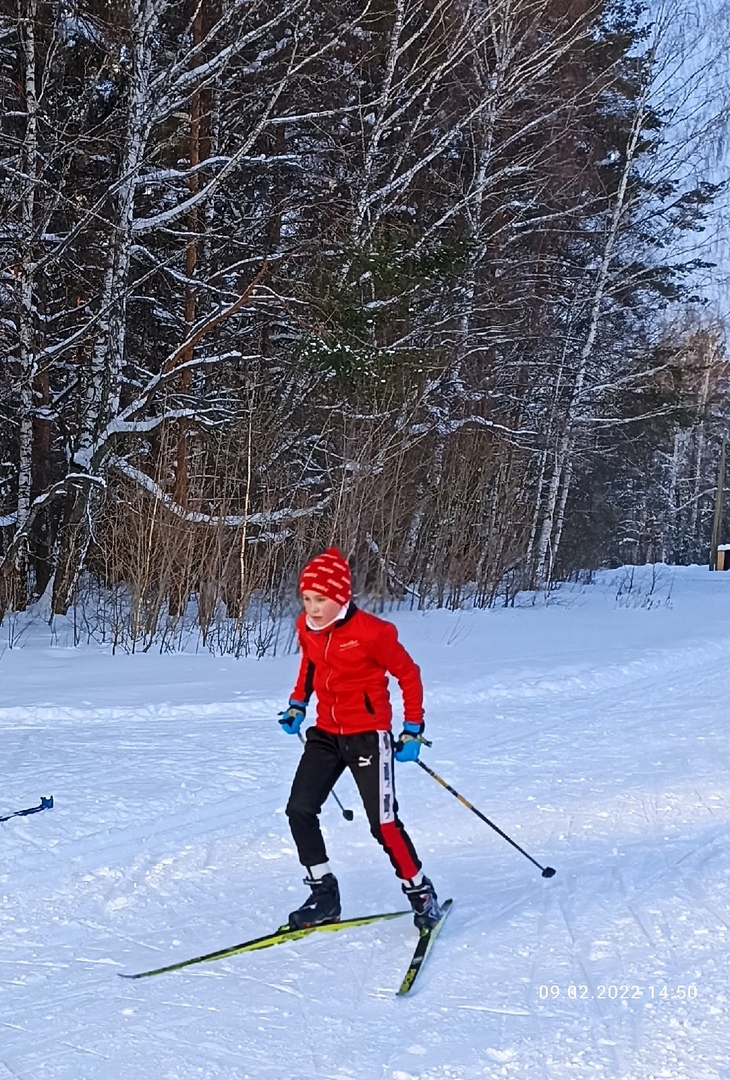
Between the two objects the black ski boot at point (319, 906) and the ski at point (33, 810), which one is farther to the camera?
the ski at point (33, 810)

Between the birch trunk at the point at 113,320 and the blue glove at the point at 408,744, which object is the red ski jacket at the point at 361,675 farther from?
the birch trunk at the point at 113,320

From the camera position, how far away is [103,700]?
841 centimetres

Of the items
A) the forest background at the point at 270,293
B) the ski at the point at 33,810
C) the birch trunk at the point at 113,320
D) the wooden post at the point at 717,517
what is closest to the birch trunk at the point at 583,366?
the forest background at the point at 270,293

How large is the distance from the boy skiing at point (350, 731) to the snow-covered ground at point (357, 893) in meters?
0.22

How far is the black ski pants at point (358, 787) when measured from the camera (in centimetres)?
430

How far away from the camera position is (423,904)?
14.0ft

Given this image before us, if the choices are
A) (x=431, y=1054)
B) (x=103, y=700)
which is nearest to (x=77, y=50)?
(x=103, y=700)

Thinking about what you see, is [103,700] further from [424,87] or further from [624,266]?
[624,266]

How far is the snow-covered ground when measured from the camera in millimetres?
3359

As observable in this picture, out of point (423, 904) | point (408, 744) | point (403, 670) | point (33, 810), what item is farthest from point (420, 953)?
point (33, 810)

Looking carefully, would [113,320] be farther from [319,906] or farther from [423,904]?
[423,904]

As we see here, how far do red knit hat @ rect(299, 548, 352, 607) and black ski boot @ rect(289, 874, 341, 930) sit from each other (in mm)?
1155

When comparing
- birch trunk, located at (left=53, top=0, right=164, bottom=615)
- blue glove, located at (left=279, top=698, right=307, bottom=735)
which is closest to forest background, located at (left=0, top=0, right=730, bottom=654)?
birch trunk, located at (left=53, top=0, right=164, bottom=615)

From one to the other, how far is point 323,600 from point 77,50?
11.9m
